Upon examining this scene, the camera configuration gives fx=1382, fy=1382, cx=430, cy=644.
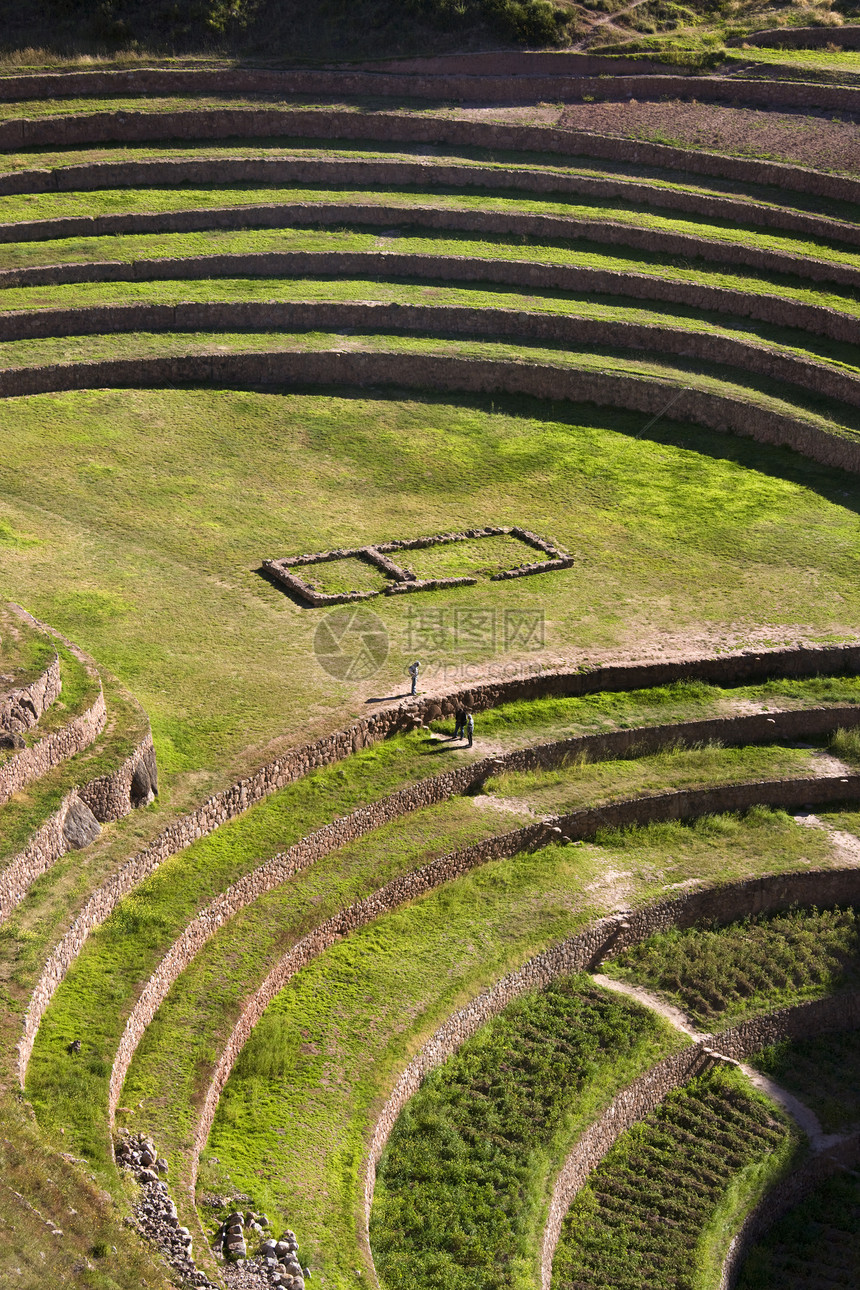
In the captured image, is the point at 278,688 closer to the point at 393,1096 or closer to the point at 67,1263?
the point at 393,1096

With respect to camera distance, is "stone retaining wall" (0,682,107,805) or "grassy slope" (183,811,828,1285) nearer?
"grassy slope" (183,811,828,1285)

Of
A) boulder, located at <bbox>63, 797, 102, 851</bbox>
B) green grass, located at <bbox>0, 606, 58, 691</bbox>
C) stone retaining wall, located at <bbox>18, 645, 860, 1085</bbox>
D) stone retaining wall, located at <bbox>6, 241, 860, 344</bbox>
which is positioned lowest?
stone retaining wall, located at <bbox>18, 645, 860, 1085</bbox>

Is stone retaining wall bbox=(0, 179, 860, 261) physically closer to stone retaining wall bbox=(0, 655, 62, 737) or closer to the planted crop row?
the planted crop row

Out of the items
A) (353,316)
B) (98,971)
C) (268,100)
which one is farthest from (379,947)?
(268,100)

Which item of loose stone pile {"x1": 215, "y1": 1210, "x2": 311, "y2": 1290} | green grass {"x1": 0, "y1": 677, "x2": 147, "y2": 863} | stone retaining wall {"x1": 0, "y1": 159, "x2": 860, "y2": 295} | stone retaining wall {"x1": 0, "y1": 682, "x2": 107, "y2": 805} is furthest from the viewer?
stone retaining wall {"x1": 0, "y1": 159, "x2": 860, "y2": 295}

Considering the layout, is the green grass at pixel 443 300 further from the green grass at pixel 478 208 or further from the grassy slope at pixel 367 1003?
the grassy slope at pixel 367 1003

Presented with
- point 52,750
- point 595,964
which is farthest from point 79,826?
point 595,964

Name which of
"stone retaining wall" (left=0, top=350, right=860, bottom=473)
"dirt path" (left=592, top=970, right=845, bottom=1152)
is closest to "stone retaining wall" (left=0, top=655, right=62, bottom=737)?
"dirt path" (left=592, top=970, right=845, bottom=1152)

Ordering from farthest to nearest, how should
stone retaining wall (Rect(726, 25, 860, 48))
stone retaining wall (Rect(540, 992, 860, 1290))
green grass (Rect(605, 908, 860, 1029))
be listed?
stone retaining wall (Rect(726, 25, 860, 48))
green grass (Rect(605, 908, 860, 1029))
stone retaining wall (Rect(540, 992, 860, 1290))
